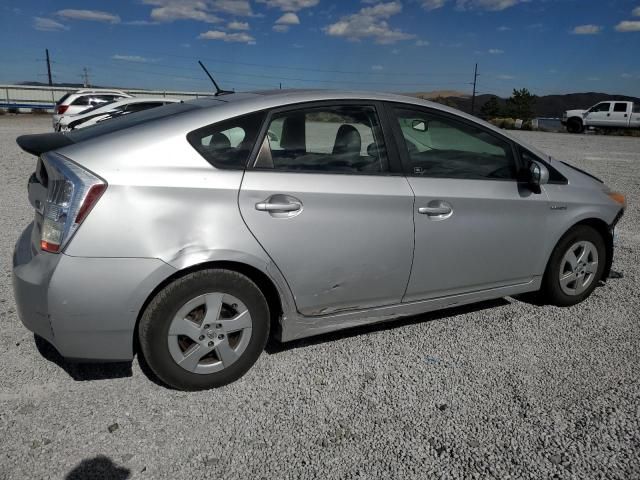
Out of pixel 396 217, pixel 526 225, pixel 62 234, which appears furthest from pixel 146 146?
pixel 526 225

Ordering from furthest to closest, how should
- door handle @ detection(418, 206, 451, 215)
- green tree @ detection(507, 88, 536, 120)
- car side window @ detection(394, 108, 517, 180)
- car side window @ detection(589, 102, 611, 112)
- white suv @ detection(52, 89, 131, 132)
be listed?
green tree @ detection(507, 88, 536, 120), car side window @ detection(589, 102, 611, 112), white suv @ detection(52, 89, 131, 132), car side window @ detection(394, 108, 517, 180), door handle @ detection(418, 206, 451, 215)

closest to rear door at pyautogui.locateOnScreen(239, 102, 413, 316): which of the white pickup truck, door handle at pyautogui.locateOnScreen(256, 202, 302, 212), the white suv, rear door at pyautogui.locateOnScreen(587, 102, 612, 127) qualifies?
door handle at pyautogui.locateOnScreen(256, 202, 302, 212)

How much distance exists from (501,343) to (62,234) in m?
2.80

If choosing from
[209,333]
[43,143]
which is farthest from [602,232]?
[43,143]

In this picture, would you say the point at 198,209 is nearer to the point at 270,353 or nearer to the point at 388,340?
the point at 270,353

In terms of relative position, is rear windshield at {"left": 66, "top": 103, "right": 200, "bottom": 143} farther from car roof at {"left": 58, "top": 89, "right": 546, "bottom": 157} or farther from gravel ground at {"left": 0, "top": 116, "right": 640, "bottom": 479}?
gravel ground at {"left": 0, "top": 116, "right": 640, "bottom": 479}

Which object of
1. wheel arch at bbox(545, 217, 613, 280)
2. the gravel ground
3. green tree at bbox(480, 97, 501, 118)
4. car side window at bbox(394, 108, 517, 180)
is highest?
green tree at bbox(480, 97, 501, 118)

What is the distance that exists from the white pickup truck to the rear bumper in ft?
111

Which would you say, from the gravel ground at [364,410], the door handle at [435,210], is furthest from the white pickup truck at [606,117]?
the door handle at [435,210]

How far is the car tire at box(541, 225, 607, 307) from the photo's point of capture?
13.3 ft

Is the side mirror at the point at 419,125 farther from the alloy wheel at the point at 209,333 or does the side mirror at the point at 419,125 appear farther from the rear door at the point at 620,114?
the rear door at the point at 620,114

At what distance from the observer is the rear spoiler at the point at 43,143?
9.55ft

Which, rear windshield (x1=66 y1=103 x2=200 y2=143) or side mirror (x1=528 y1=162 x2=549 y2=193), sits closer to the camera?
rear windshield (x1=66 y1=103 x2=200 y2=143)

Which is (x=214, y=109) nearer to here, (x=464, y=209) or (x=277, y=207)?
(x=277, y=207)
